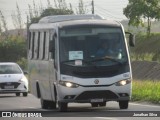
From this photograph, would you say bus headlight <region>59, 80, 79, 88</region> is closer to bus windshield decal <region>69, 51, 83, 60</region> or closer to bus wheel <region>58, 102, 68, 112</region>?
bus wheel <region>58, 102, 68, 112</region>

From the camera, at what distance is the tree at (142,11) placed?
249 feet

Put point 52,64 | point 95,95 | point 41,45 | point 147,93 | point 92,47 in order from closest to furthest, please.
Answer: point 95,95
point 92,47
point 52,64
point 41,45
point 147,93

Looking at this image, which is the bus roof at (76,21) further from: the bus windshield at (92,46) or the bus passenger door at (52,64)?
the bus passenger door at (52,64)

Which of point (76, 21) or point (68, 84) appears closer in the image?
point (68, 84)

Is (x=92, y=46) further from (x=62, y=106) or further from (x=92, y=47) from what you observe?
(x=62, y=106)

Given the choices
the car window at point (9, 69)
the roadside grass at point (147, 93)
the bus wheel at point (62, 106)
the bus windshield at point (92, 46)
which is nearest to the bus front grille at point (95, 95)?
the bus wheel at point (62, 106)

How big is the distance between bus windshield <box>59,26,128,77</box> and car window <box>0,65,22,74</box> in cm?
1508

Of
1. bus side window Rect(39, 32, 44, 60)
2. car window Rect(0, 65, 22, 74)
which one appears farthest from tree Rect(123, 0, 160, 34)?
bus side window Rect(39, 32, 44, 60)

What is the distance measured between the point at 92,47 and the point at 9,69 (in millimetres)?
15940

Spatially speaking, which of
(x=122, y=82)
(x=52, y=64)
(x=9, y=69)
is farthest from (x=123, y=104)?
(x=9, y=69)

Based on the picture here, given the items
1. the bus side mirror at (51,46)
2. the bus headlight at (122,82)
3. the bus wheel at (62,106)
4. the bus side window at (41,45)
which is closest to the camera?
the bus headlight at (122,82)

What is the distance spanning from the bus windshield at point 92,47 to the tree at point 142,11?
51.9 meters

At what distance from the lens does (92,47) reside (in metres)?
22.9

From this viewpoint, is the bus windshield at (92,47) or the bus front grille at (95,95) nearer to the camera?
the bus front grille at (95,95)
